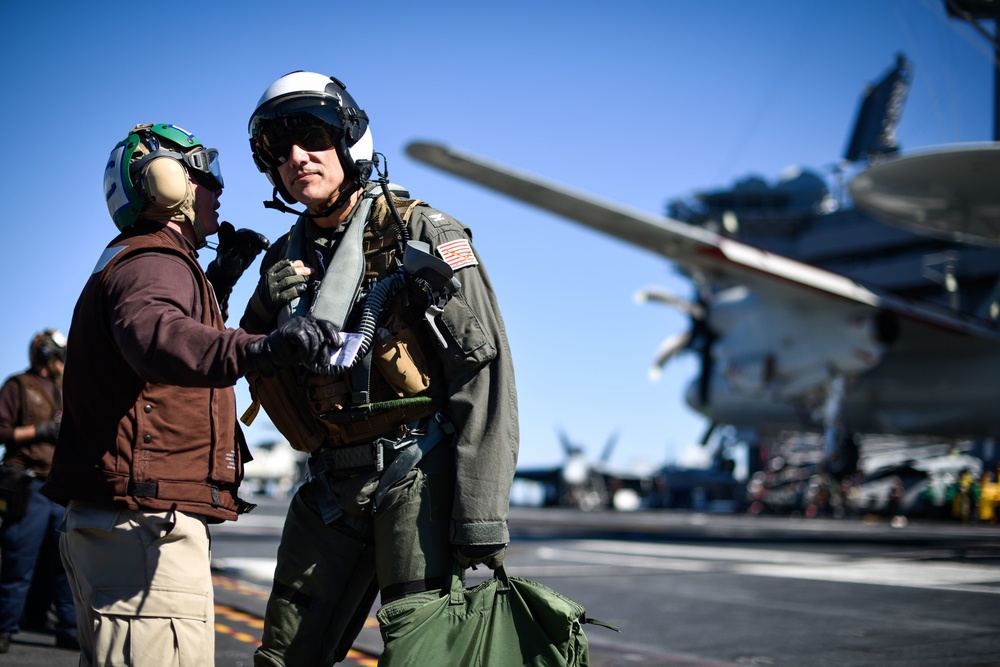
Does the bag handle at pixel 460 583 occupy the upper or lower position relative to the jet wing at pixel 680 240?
lower

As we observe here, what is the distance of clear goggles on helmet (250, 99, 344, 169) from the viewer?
9.46 feet

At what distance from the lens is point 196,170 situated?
2.80 metres

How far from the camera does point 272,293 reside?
2.78 metres

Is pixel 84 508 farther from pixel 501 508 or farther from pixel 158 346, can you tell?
pixel 501 508

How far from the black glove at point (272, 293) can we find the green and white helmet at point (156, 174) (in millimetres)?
262

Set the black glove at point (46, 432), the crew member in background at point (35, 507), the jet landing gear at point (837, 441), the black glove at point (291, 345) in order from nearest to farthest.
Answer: the black glove at point (291, 345) → the crew member in background at point (35, 507) → the black glove at point (46, 432) → the jet landing gear at point (837, 441)

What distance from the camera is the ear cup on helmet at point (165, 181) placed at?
8.67 feet

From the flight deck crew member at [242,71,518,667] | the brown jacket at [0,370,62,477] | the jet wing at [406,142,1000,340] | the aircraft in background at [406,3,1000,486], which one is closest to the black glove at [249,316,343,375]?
the flight deck crew member at [242,71,518,667]

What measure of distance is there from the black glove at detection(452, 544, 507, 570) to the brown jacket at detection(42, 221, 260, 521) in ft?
2.25

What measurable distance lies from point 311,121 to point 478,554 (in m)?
1.44

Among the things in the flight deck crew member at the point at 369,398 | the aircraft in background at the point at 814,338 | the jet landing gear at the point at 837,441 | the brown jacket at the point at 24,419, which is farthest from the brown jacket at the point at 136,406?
the jet landing gear at the point at 837,441

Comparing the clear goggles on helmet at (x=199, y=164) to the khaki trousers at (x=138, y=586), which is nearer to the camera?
the khaki trousers at (x=138, y=586)

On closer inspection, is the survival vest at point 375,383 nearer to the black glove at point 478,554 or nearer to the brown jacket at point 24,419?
the black glove at point 478,554

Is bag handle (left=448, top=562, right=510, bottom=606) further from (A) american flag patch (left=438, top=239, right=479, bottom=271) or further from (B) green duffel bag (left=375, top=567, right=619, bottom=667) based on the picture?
(A) american flag patch (left=438, top=239, right=479, bottom=271)
